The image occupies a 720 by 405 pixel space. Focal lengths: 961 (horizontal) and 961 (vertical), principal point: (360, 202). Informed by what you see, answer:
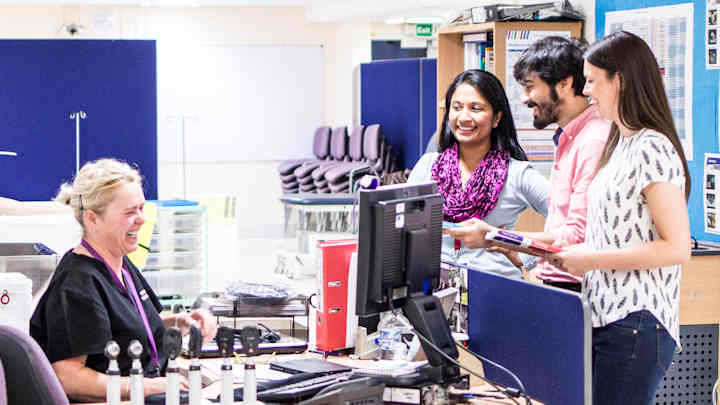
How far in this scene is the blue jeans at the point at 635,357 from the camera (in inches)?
98.8

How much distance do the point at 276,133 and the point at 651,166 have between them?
1128cm

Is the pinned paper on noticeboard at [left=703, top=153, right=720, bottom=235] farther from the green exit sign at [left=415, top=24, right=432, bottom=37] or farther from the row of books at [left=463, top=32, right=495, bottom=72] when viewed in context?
the green exit sign at [left=415, top=24, right=432, bottom=37]

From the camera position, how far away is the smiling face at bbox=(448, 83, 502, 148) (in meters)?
3.45

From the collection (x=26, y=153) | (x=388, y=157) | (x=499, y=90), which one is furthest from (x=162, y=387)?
(x=388, y=157)

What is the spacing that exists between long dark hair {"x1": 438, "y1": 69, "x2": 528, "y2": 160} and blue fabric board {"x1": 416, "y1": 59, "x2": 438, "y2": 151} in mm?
8160

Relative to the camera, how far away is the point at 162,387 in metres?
2.54

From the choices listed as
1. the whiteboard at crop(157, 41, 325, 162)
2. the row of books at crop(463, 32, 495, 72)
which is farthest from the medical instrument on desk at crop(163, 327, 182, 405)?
the whiteboard at crop(157, 41, 325, 162)

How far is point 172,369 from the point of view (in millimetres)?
2104

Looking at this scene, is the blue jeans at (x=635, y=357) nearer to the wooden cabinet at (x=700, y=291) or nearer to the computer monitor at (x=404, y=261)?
the computer monitor at (x=404, y=261)

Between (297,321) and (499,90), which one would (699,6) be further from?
(297,321)

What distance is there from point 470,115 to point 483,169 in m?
0.20

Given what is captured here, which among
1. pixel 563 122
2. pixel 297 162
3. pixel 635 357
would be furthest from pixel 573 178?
pixel 297 162

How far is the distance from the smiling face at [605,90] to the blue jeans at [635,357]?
55 cm

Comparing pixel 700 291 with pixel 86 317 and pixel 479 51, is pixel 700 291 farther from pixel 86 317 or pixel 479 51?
pixel 86 317
